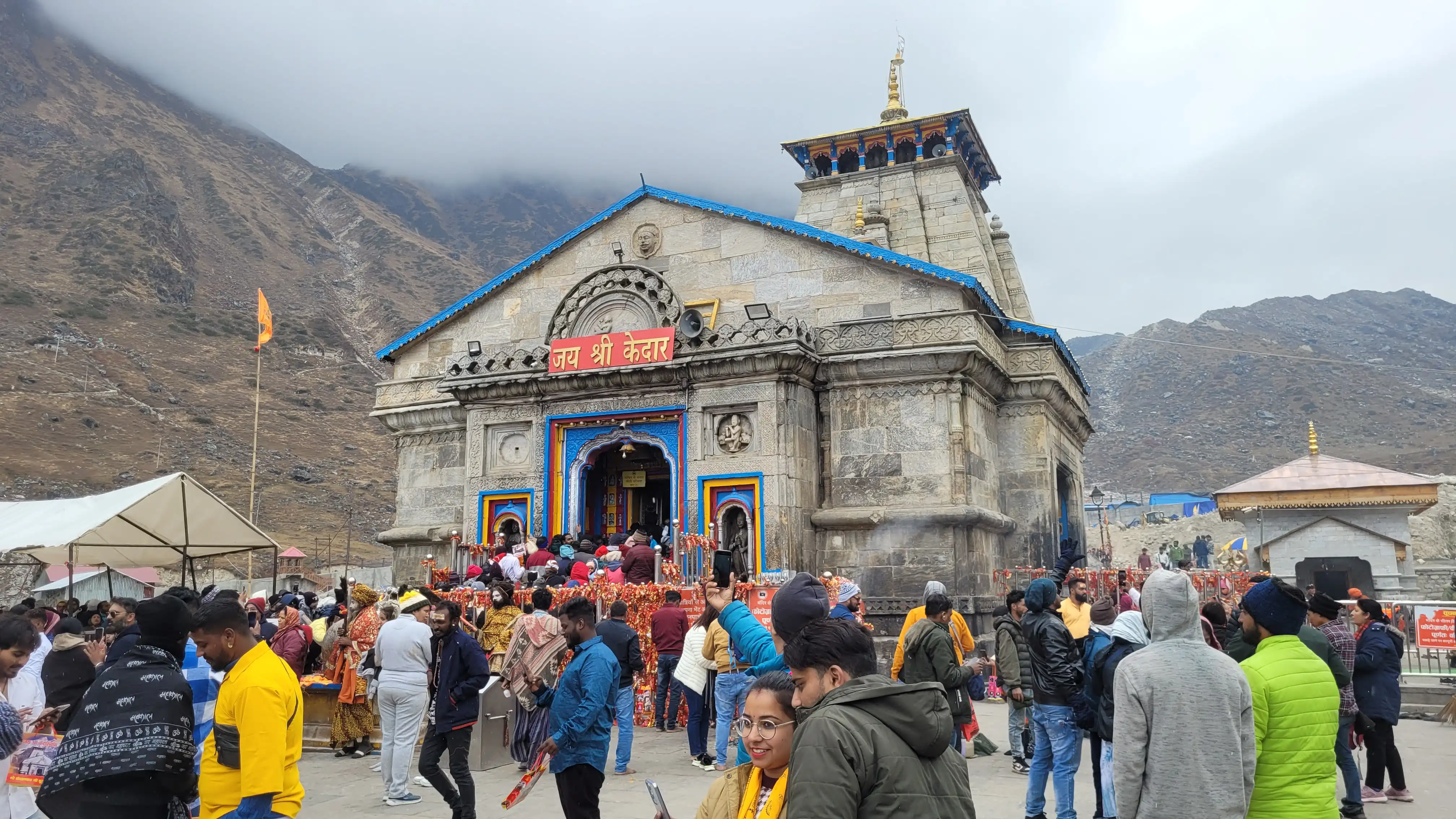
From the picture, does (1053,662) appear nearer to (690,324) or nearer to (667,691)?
(667,691)

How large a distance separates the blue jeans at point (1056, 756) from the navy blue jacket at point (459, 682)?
Result: 4.25 meters

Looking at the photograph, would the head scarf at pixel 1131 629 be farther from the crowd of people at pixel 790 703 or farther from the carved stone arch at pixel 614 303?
the carved stone arch at pixel 614 303

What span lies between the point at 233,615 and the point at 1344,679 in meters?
7.21

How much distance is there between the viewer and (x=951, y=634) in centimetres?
830

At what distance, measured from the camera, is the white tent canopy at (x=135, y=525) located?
11.7m

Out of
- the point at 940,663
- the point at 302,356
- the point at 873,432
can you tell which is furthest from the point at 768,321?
the point at 302,356

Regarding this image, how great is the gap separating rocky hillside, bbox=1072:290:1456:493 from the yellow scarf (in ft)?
217

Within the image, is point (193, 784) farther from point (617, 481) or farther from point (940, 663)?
point (617, 481)

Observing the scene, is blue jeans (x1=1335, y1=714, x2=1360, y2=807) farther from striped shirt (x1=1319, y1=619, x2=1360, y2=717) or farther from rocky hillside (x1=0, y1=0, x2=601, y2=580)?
rocky hillside (x1=0, y1=0, x2=601, y2=580)

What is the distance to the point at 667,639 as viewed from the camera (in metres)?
12.0

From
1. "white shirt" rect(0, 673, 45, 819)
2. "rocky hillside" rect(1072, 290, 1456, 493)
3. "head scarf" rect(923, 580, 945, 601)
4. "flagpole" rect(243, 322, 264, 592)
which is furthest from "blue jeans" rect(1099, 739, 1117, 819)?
"rocky hillside" rect(1072, 290, 1456, 493)

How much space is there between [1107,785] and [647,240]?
15921mm

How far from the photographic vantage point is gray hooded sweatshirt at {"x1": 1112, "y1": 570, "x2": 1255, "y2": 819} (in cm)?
425

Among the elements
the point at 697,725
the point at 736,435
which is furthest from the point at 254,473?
the point at 697,725
